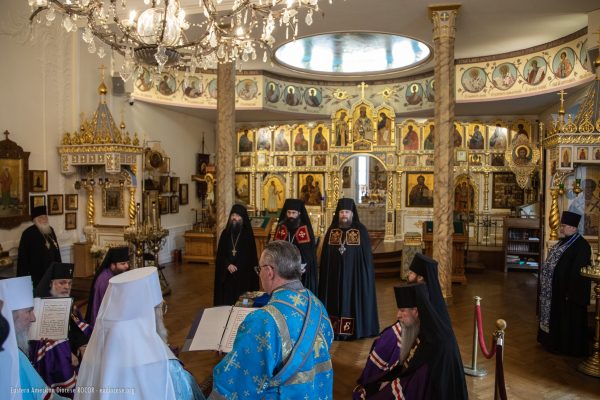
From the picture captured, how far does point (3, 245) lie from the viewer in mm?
8109

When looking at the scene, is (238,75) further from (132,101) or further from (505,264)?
(505,264)

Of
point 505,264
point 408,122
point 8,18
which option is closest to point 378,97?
point 408,122

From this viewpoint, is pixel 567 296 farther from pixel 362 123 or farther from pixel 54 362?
pixel 362 123

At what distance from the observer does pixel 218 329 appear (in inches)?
139

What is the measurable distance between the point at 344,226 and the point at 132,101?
7.99m

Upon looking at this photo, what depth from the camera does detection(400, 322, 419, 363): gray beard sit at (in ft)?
11.2

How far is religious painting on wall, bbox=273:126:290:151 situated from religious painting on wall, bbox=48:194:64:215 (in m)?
8.63

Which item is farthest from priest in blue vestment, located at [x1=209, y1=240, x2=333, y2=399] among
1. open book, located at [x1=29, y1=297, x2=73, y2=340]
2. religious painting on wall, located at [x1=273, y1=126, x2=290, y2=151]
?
religious painting on wall, located at [x1=273, y1=126, x2=290, y2=151]

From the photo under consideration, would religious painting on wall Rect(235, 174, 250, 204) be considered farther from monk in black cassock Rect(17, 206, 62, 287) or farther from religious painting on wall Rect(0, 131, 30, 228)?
monk in black cassock Rect(17, 206, 62, 287)

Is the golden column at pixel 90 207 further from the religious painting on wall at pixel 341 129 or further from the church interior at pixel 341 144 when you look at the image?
the religious painting on wall at pixel 341 129

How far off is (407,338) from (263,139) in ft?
46.8

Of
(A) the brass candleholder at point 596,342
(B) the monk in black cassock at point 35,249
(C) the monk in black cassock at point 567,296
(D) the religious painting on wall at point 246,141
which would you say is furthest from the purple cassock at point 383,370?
(D) the religious painting on wall at point 246,141

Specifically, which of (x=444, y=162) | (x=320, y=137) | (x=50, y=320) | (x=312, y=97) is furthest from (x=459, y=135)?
(x=50, y=320)

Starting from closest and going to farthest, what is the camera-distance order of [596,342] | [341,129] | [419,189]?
1. [596,342]
2. [419,189]
3. [341,129]
